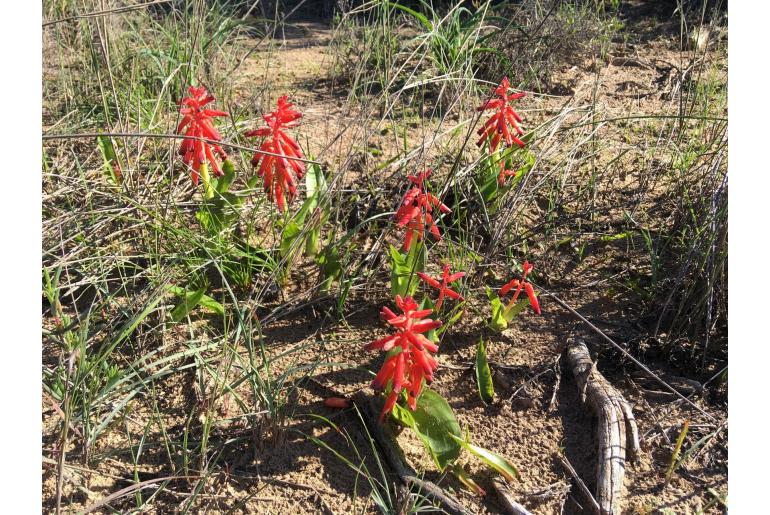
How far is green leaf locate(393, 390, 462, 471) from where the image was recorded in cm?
192

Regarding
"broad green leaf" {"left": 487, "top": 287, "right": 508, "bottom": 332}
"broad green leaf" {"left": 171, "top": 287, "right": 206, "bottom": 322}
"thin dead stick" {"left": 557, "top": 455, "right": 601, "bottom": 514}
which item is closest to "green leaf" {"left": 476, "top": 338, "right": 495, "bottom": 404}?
"broad green leaf" {"left": 487, "top": 287, "right": 508, "bottom": 332}

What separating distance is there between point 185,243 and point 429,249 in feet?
2.68

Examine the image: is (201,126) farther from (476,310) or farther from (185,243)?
(476,310)

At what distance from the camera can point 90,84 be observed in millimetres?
3379

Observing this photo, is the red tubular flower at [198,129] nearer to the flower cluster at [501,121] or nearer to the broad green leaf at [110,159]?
the broad green leaf at [110,159]

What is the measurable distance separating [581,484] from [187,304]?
122 cm

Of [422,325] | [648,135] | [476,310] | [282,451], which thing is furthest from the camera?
[648,135]

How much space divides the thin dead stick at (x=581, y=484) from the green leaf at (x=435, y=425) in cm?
30

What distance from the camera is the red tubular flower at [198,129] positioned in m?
2.39

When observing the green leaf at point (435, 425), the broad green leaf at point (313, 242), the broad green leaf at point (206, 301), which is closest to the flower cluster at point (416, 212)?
the broad green leaf at point (313, 242)

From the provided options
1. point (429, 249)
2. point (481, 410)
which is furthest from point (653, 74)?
point (481, 410)

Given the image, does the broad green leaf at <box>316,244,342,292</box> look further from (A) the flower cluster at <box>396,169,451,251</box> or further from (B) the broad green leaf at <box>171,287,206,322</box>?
(B) the broad green leaf at <box>171,287,206,322</box>

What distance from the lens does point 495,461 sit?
76.0 inches

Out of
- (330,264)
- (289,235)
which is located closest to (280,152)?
(289,235)
